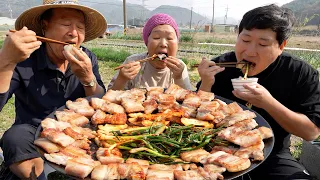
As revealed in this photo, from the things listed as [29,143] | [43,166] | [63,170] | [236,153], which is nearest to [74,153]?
[63,170]

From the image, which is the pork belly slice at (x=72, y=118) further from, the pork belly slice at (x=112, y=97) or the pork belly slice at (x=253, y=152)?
the pork belly slice at (x=253, y=152)

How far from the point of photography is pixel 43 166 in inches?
134

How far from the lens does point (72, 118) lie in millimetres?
2389

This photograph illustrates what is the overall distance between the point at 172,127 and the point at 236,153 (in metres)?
0.58

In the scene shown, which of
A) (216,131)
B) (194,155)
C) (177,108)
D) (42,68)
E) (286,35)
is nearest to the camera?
(194,155)

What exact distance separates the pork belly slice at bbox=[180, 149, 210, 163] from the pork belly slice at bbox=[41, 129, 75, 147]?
0.87 meters

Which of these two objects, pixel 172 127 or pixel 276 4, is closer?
pixel 172 127

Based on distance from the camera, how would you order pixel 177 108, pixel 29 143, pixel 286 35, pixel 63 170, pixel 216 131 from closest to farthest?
1. pixel 63 170
2. pixel 216 131
3. pixel 177 108
4. pixel 286 35
5. pixel 29 143

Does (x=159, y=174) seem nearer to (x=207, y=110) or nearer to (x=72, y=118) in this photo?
(x=207, y=110)

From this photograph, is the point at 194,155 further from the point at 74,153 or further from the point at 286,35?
the point at 286,35

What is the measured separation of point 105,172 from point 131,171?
0.17 meters

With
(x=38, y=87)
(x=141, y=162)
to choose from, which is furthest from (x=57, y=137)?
(x=38, y=87)

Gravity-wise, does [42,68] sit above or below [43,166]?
above

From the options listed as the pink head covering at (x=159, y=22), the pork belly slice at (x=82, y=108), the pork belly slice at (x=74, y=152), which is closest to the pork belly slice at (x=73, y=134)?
the pork belly slice at (x=74, y=152)
